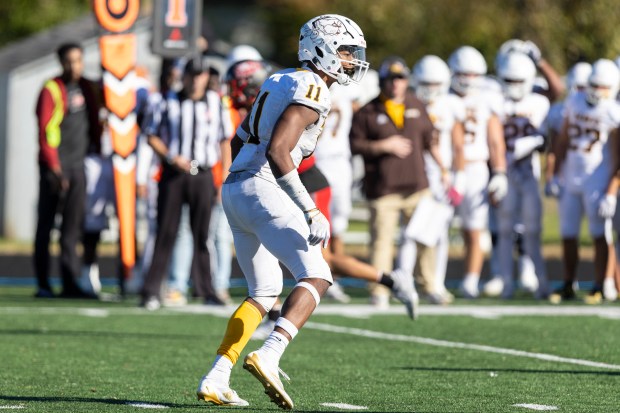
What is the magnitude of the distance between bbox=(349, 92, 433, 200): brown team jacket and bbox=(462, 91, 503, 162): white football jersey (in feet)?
2.27

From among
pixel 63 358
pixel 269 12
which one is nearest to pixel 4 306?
pixel 63 358

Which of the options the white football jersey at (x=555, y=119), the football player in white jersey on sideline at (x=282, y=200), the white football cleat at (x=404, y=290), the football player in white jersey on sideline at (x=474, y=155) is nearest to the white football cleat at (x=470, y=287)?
the football player in white jersey on sideline at (x=474, y=155)

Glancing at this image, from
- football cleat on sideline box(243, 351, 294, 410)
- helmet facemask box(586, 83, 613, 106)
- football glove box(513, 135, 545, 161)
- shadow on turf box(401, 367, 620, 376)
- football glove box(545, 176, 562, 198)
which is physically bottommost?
shadow on turf box(401, 367, 620, 376)

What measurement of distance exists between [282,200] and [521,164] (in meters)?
7.12

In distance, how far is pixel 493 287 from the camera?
14.9 m

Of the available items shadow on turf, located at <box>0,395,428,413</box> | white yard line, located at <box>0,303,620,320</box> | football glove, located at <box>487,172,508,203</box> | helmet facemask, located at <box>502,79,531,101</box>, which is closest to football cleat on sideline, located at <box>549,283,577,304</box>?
white yard line, located at <box>0,303,620,320</box>

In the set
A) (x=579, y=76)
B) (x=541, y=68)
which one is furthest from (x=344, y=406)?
(x=579, y=76)

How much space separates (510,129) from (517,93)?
0.32m

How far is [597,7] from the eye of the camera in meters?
27.1

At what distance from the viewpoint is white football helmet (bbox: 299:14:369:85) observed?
24.2 feet

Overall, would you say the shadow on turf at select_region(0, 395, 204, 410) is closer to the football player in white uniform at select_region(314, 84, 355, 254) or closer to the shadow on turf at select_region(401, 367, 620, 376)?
the shadow on turf at select_region(401, 367, 620, 376)

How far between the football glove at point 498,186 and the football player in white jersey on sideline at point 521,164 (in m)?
0.24

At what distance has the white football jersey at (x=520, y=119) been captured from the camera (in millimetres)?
14141

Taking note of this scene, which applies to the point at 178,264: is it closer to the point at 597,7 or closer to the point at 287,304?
the point at 287,304
